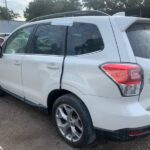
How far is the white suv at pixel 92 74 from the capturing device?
2.82m

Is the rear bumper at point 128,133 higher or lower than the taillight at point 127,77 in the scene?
lower

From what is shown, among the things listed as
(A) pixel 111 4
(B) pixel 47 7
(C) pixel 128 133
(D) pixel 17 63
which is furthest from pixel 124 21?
(B) pixel 47 7

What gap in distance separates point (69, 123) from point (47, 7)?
187 feet

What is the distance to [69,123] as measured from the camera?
138 inches

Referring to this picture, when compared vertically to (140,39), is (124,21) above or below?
above

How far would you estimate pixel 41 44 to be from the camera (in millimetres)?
3973

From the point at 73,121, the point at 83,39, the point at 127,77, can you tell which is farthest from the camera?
the point at 73,121

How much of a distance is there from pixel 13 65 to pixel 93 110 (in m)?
2.03

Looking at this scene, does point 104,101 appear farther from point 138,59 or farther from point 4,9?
point 4,9

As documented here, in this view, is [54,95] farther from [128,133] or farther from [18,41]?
[18,41]

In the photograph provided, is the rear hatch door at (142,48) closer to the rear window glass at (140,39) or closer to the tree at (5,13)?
the rear window glass at (140,39)

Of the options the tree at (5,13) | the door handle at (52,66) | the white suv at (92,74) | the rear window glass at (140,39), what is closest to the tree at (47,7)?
the tree at (5,13)

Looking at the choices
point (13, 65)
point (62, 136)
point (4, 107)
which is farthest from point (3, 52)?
point (62, 136)

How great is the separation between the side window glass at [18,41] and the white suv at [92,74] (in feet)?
1.15
